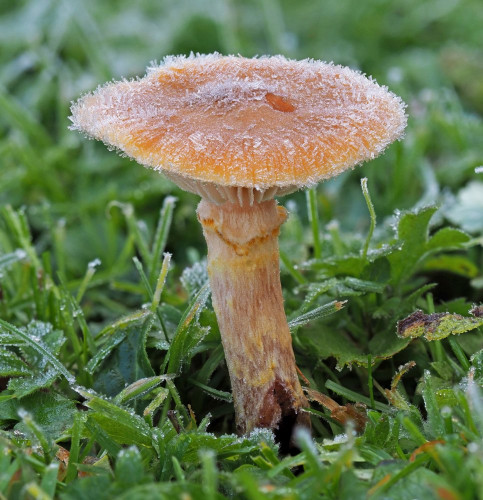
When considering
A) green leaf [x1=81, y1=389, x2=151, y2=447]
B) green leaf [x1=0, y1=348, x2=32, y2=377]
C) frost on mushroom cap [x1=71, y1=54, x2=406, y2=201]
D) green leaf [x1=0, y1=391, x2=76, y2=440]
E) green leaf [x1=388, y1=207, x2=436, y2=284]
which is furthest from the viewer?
green leaf [x1=388, y1=207, x2=436, y2=284]

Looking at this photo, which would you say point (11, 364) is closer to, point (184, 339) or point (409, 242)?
point (184, 339)

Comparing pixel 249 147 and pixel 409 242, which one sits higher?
pixel 249 147

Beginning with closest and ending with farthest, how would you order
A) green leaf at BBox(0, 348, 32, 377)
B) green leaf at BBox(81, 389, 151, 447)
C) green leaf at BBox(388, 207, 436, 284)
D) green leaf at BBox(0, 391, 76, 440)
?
green leaf at BBox(81, 389, 151, 447) < green leaf at BBox(0, 391, 76, 440) < green leaf at BBox(0, 348, 32, 377) < green leaf at BBox(388, 207, 436, 284)

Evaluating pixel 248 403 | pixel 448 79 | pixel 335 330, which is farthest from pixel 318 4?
pixel 248 403

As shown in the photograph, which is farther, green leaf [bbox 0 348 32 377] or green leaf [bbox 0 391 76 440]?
green leaf [bbox 0 348 32 377]

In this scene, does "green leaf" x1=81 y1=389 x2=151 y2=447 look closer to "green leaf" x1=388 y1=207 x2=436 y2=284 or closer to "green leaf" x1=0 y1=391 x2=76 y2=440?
"green leaf" x1=0 y1=391 x2=76 y2=440

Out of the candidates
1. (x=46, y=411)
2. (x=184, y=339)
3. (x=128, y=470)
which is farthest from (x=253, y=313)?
(x=46, y=411)

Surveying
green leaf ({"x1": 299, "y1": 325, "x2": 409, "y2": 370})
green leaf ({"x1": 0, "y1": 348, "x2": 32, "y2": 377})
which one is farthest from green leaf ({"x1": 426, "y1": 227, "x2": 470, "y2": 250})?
green leaf ({"x1": 0, "y1": 348, "x2": 32, "y2": 377})

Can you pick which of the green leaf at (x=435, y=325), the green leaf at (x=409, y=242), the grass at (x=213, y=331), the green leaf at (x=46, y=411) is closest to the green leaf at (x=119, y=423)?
the grass at (x=213, y=331)
